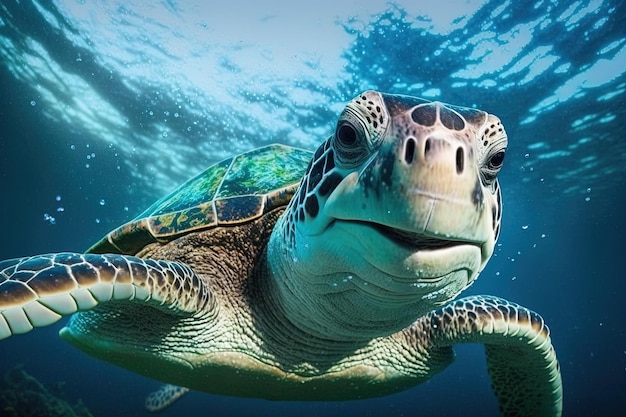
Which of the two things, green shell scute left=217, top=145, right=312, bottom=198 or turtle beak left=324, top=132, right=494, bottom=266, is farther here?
green shell scute left=217, top=145, right=312, bottom=198

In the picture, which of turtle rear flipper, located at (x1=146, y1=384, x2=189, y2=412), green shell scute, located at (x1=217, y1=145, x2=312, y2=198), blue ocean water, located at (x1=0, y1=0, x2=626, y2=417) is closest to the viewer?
green shell scute, located at (x1=217, y1=145, x2=312, y2=198)

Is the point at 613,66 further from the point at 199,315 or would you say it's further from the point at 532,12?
the point at 199,315

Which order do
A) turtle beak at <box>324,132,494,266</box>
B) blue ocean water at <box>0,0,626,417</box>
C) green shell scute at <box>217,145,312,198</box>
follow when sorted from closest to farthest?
turtle beak at <box>324,132,494,266</box> < green shell scute at <box>217,145,312,198</box> < blue ocean water at <box>0,0,626,417</box>

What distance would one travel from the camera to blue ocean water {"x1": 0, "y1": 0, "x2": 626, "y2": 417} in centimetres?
996

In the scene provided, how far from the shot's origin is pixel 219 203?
303cm

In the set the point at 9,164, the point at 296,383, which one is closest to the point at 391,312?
the point at 296,383

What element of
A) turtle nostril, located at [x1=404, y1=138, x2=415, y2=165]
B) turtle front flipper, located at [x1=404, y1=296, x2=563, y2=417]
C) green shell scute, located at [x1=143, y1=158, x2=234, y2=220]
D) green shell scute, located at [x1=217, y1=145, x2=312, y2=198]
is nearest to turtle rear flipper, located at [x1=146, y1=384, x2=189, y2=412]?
green shell scute, located at [x1=143, y1=158, x2=234, y2=220]

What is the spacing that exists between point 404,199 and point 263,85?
1189 centimetres

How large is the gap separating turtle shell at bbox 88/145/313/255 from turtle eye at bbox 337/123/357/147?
1.37 m

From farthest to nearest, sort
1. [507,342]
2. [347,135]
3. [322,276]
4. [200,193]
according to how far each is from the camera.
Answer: [200,193] → [507,342] → [322,276] → [347,135]

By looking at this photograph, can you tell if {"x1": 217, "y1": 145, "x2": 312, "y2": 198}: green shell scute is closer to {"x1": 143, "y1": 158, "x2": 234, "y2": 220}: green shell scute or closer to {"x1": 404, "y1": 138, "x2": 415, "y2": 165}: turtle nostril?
{"x1": 143, "y1": 158, "x2": 234, "y2": 220}: green shell scute

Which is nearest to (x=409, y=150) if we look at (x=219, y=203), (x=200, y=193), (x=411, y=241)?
(x=411, y=241)

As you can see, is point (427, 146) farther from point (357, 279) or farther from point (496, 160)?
point (357, 279)

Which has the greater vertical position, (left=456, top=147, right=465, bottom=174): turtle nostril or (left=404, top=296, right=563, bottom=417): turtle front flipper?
(left=456, top=147, right=465, bottom=174): turtle nostril
